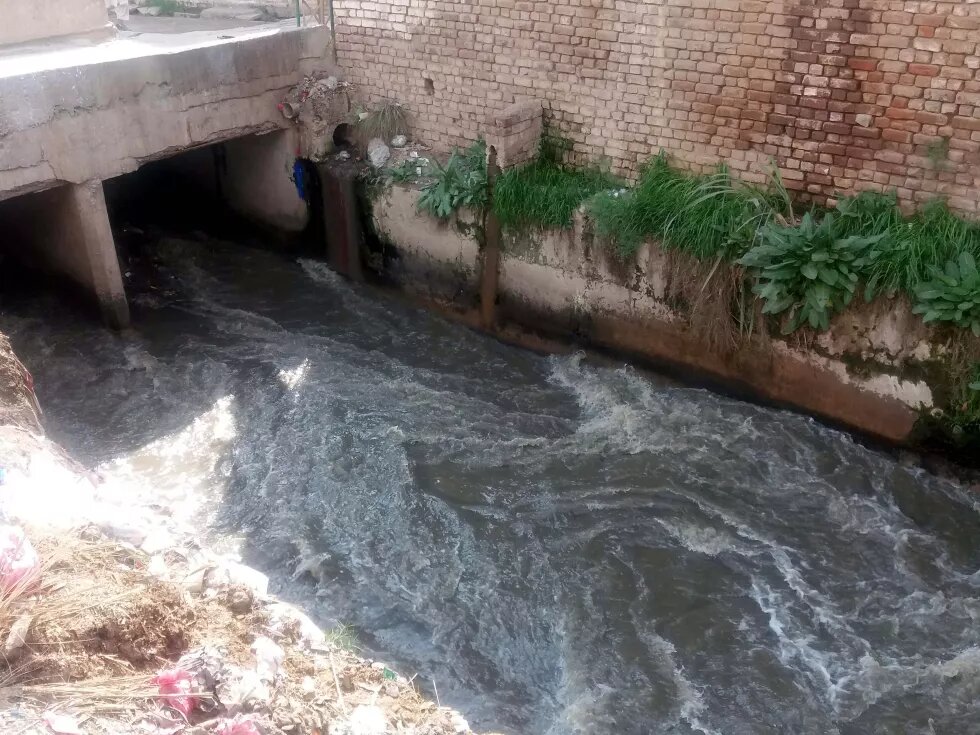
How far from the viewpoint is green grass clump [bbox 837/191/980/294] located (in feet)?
20.5

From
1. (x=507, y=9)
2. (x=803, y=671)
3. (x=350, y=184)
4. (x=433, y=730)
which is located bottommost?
(x=803, y=671)

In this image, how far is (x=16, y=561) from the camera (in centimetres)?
361

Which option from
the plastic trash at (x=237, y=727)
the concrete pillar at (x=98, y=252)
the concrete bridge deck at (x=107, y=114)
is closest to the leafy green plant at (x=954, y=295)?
the plastic trash at (x=237, y=727)

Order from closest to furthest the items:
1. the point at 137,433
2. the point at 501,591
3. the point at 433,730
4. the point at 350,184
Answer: the point at 433,730, the point at 501,591, the point at 137,433, the point at 350,184

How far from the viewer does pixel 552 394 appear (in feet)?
26.2

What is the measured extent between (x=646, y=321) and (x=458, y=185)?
2.38m

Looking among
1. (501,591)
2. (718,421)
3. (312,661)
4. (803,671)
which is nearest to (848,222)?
(718,421)

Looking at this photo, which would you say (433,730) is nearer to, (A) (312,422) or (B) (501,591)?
(B) (501,591)

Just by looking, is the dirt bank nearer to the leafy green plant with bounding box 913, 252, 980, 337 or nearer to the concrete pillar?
the concrete pillar

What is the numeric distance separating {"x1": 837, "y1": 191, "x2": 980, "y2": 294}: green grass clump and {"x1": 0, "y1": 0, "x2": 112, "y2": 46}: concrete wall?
878 centimetres

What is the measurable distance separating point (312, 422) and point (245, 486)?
952 mm

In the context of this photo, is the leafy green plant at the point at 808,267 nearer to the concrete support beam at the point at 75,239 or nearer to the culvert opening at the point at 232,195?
the culvert opening at the point at 232,195

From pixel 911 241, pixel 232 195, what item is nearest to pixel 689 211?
pixel 911 241

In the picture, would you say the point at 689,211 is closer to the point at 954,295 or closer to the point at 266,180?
the point at 954,295
